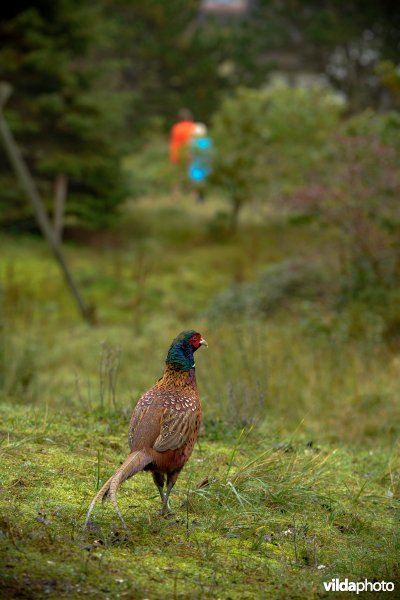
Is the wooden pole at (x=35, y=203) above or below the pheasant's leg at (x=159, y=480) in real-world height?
above

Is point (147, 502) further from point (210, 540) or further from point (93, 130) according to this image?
point (93, 130)

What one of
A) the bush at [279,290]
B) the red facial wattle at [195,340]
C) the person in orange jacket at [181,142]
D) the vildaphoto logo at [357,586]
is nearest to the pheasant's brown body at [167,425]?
the red facial wattle at [195,340]

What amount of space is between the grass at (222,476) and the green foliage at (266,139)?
7582 mm

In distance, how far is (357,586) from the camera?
4.08 m

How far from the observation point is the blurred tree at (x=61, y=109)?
17.7 meters

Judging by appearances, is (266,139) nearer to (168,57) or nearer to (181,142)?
(181,142)

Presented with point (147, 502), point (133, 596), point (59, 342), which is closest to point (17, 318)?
point (59, 342)

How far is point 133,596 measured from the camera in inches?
146

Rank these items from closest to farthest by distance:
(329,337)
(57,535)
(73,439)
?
(57,535) < (73,439) < (329,337)

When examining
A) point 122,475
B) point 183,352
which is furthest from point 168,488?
point 183,352

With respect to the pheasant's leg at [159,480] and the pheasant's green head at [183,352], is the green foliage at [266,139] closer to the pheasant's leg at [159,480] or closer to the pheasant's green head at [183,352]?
the pheasant's green head at [183,352]

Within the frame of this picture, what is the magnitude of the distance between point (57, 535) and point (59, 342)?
9.50m

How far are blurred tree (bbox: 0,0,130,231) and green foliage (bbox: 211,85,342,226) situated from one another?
2.68 m

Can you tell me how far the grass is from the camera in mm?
3992
